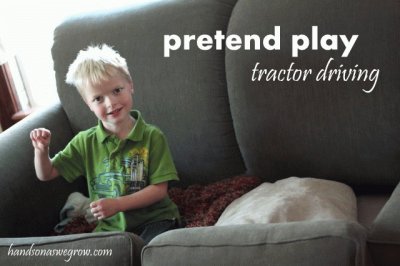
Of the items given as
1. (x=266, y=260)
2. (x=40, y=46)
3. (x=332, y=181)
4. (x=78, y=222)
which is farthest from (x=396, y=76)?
(x=40, y=46)

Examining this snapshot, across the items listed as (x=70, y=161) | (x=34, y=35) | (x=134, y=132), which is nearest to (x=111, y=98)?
(x=134, y=132)

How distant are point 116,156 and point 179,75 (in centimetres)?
32

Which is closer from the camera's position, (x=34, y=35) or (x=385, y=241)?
(x=385, y=241)

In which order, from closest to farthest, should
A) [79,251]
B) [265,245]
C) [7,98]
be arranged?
[265,245]
[79,251]
[7,98]

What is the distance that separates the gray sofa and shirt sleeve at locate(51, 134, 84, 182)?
0.12 m

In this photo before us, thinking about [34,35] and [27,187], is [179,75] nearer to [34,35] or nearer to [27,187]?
[27,187]

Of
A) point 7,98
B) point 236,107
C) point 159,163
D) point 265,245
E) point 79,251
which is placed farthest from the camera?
point 7,98

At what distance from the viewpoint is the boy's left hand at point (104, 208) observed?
151cm

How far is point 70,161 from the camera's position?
5.63 feet

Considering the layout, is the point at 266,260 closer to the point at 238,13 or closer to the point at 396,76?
the point at 396,76

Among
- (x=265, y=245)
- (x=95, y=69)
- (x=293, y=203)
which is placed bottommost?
(x=293, y=203)

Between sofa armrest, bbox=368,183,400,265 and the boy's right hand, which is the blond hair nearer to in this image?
the boy's right hand

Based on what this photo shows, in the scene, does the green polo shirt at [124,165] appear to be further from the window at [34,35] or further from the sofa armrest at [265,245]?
the window at [34,35]

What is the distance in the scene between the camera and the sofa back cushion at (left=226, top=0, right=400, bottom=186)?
1.59m
